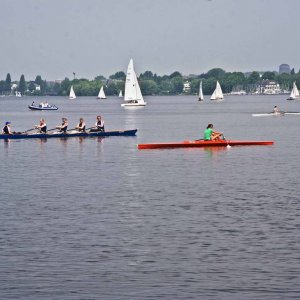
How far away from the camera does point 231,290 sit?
89.4 ft

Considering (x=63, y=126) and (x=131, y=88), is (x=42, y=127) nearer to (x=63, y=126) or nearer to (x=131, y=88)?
(x=63, y=126)

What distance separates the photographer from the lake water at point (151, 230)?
28000mm

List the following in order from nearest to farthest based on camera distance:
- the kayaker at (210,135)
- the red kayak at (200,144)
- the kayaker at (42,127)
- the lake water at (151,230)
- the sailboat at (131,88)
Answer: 1. the lake water at (151,230)
2. the kayaker at (210,135)
3. the red kayak at (200,144)
4. the kayaker at (42,127)
5. the sailboat at (131,88)

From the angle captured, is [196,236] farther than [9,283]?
Yes

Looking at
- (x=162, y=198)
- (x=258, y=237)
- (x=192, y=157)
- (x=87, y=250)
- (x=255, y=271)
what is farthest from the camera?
(x=192, y=157)

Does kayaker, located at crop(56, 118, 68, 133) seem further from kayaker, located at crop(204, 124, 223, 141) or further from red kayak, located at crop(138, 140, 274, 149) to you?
kayaker, located at crop(204, 124, 223, 141)

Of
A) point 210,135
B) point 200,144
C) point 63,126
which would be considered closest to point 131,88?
point 63,126

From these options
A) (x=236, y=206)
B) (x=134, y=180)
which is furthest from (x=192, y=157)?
(x=236, y=206)

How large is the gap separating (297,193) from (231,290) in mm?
21144

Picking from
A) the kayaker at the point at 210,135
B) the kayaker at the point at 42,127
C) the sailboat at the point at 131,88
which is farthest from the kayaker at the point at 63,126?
the sailboat at the point at 131,88

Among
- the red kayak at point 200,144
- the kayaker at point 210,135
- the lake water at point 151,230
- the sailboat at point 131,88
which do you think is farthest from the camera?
the sailboat at point 131,88

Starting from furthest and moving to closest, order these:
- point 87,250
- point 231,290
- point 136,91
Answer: point 136,91, point 87,250, point 231,290

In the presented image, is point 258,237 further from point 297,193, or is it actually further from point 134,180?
point 134,180

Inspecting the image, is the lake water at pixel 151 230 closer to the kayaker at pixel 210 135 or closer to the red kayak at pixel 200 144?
the kayaker at pixel 210 135
